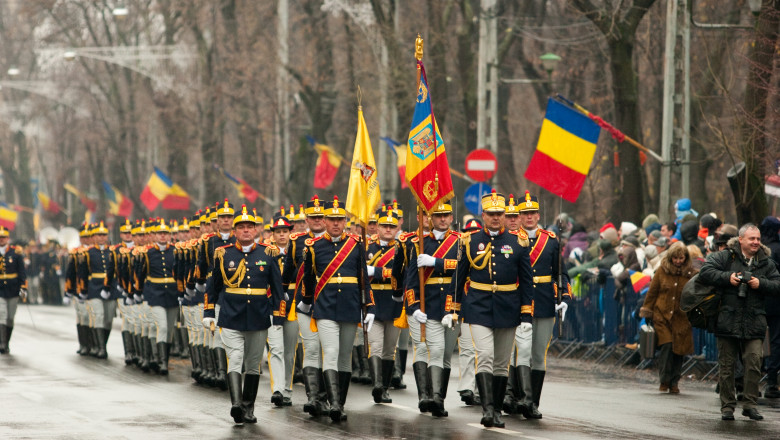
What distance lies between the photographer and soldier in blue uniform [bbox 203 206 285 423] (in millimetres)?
13952

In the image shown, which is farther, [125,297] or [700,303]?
[125,297]

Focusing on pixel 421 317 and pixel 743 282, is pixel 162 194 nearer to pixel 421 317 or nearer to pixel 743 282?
pixel 421 317

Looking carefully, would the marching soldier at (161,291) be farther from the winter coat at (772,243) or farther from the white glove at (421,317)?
the winter coat at (772,243)

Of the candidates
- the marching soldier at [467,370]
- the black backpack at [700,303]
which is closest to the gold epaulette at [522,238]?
the marching soldier at [467,370]

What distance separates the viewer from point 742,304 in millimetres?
14062

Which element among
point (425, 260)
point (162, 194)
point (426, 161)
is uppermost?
point (426, 161)

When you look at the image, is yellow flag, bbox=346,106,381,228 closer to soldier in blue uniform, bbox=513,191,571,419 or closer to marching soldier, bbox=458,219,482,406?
marching soldier, bbox=458,219,482,406

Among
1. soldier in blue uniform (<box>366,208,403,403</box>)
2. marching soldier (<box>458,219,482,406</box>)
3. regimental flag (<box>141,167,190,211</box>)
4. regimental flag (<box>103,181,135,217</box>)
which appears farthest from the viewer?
regimental flag (<box>103,181,135,217</box>)

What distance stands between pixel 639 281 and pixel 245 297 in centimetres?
712

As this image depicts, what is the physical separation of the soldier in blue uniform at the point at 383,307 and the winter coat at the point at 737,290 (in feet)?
10.8

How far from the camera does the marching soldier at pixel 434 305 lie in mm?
14250

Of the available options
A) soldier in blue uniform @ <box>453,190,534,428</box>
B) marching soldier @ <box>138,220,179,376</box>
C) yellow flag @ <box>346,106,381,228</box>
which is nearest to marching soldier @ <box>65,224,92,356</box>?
marching soldier @ <box>138,220,179,376</box>

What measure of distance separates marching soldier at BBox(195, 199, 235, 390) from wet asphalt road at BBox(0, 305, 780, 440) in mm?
307

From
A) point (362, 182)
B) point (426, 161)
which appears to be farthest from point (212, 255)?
point (426, 161)
